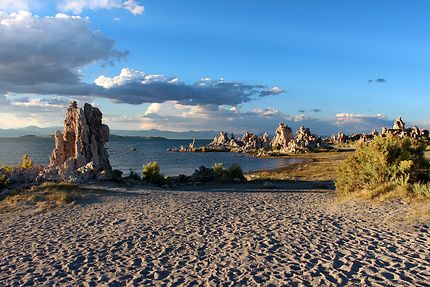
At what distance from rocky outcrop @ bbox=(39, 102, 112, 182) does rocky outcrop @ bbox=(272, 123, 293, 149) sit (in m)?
88.7

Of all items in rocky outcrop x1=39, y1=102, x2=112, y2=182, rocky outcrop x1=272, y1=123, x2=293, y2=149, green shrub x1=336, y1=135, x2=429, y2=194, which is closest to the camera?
green shrub x1=336, y1=135, x2=429, y2=194

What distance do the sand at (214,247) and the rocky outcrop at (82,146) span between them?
8360 millimetres

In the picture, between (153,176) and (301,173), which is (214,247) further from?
(301,173)

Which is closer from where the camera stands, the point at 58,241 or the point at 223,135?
the point at 58,241

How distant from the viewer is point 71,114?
97.1 feet

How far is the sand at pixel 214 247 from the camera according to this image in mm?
8984

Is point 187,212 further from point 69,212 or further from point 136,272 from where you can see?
point 136,272

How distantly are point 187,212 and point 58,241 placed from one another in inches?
234

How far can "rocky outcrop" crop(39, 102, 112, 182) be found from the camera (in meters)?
26.7

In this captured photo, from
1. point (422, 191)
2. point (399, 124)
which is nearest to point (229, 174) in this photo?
point (422, 191)

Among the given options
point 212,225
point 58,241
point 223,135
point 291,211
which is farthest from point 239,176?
point 223,135

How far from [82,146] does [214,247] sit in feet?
65.8

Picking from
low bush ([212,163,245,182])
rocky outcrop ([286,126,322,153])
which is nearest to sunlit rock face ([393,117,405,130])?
rocky outcrop ([286,126,322,153])

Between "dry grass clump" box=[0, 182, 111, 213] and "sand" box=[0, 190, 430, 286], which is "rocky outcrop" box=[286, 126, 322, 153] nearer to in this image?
"dry grass clump" box=[0, 182, 111, 213]
